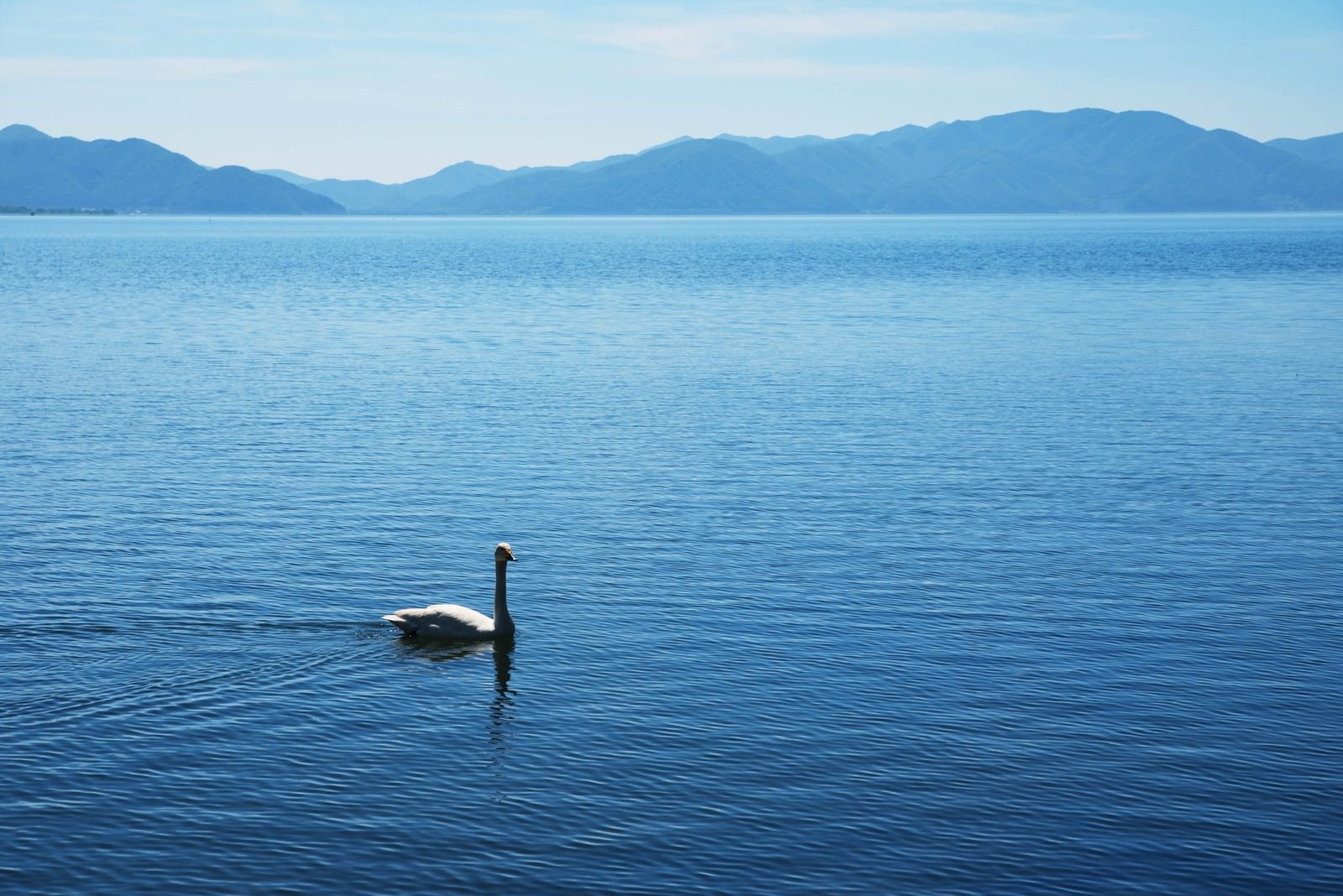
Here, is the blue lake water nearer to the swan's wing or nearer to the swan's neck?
the swan's wing

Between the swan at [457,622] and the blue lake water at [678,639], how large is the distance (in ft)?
1.37

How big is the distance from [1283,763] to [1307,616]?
9210 mm

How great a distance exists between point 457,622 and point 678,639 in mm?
4666

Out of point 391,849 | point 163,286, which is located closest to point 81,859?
point 391,849

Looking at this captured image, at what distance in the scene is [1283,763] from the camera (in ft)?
78.1

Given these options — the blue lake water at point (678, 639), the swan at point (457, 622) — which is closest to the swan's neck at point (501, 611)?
the swan at point (457, 622)

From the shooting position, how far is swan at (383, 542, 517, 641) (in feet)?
98.1

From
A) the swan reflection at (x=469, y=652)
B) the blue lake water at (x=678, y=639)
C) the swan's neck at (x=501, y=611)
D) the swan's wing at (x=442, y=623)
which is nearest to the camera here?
the blue lake water at (x=678, y=639)

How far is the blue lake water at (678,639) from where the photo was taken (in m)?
20.8

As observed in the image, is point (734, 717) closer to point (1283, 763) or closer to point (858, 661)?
point (858, 661)

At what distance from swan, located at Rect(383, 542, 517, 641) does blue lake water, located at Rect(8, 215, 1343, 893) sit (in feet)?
1.37

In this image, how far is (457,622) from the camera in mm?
29875

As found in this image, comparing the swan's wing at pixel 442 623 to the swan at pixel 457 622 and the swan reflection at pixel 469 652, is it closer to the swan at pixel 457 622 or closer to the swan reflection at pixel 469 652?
the swan at pixel 457 622

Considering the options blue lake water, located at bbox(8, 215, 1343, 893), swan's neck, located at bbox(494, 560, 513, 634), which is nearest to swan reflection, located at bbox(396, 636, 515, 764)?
blue lake water, located at bbox(8, 215, 1343, 893)
